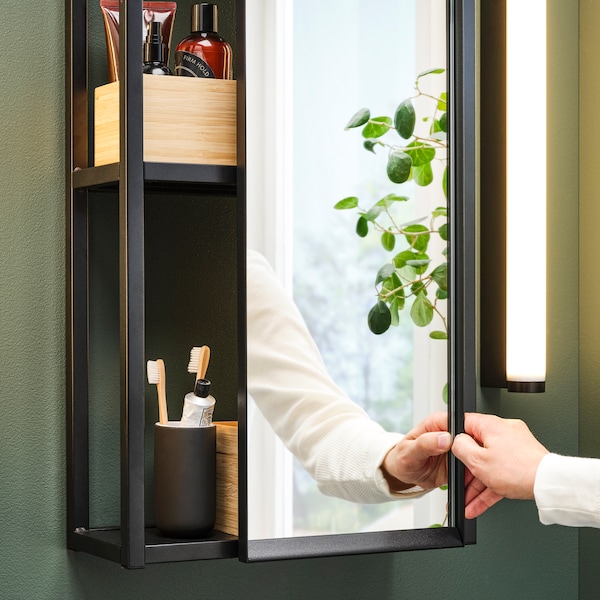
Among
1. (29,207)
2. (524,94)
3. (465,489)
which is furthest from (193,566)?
(524,94)

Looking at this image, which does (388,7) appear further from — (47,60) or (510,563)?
(510,563)

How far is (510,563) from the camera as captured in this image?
143 cm

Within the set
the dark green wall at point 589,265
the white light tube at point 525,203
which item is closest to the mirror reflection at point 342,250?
the white light tube at point 525,203

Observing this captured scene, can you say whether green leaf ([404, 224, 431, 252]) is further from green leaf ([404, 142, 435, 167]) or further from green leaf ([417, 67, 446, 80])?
green leaf ([417, 67, 446, 80])

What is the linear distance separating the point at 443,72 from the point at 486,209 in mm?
283

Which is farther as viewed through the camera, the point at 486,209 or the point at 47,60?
the point at 486,209

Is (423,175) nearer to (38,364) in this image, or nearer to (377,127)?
(377,127)

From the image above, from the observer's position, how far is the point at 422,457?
1163 millimetres

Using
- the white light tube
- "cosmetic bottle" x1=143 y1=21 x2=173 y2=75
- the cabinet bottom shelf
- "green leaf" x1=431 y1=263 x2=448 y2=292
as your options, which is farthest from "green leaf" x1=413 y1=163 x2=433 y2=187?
the cabinet bottom shelf

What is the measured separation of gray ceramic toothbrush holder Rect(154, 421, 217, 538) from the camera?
1.07 meters

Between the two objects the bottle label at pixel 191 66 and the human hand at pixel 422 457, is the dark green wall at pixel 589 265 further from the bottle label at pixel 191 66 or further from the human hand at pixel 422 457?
the bottle label at pixel 191 66

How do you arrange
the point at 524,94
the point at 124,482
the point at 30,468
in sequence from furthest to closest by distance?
1. the point at 524,94
2. the point at 30,468
3. the point at 124,482

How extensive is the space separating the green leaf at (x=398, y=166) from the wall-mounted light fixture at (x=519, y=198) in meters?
0.24

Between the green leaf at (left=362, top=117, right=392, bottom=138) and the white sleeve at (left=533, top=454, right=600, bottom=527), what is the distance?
1.43 ft
